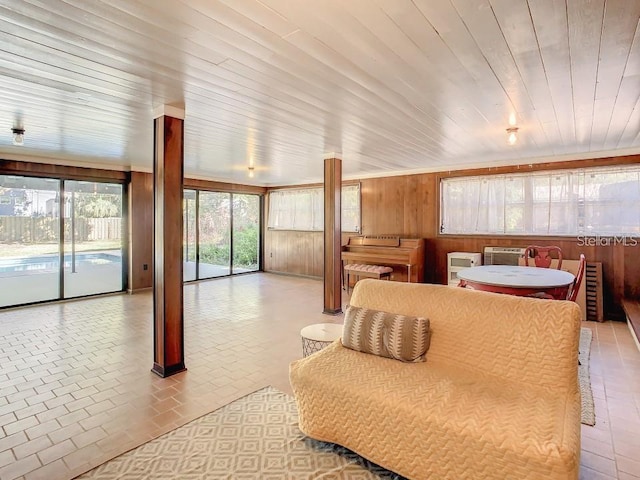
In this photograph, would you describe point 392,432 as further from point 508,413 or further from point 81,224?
point 81,224

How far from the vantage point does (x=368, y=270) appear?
660 cm

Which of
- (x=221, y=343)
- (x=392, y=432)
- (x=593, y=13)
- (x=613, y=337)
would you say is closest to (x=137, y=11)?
(x=593, y=13)

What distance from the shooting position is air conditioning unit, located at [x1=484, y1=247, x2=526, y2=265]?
5590 millimetres

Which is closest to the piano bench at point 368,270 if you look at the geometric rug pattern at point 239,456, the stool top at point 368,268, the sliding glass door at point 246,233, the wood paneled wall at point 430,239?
the stool top at point 368,268

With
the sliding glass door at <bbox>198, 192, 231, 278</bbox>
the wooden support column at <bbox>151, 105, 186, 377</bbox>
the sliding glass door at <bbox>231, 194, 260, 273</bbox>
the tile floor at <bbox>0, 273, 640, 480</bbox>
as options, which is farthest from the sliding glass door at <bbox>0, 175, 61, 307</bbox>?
the wooden support column at <bbox>151, 105, 186, 377</bbox>

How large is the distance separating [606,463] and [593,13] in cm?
243

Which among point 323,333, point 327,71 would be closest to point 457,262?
point 323,333

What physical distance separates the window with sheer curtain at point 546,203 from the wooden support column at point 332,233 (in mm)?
2407

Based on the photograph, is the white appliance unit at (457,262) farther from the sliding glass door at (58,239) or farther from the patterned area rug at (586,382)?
the sliding glass door at (58,239)

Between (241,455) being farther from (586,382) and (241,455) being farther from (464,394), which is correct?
(586,382)

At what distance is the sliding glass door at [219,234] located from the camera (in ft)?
26.1

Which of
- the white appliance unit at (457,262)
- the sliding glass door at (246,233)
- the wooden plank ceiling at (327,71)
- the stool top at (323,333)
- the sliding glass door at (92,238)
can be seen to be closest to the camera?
the wooden plank ceiling at (327,71)

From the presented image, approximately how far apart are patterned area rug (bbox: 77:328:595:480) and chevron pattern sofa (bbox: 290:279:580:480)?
13 centimetres

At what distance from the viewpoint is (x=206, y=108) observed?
130 inches
